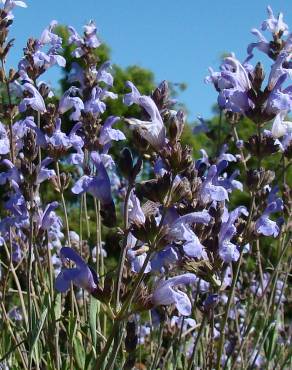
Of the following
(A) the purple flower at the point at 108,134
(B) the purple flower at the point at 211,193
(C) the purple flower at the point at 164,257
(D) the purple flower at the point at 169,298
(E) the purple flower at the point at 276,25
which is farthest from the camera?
(E) the purple flower at the point at 276,25

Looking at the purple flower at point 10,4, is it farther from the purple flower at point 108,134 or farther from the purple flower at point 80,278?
the purple flower at point 80,278

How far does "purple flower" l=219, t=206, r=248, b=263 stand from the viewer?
2477 millimetres

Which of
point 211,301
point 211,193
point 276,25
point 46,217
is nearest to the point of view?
point 211,193

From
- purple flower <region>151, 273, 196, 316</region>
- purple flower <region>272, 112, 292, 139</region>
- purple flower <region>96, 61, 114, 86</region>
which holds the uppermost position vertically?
purple flower <region>96, 61, 114, 86</region>

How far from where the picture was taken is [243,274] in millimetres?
5496

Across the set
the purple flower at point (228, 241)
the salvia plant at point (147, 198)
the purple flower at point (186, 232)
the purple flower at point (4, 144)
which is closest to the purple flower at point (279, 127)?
the salvia plant at point (147, 198)

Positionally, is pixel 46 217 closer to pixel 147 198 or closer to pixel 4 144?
pixel 4 144

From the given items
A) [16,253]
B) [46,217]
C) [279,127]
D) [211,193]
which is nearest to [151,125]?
[211,193]

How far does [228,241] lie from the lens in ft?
8.44

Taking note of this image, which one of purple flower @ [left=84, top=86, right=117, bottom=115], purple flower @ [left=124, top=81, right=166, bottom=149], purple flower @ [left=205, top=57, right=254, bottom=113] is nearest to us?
purple flower @ [left=124, top=81, right=166, bottom=149]

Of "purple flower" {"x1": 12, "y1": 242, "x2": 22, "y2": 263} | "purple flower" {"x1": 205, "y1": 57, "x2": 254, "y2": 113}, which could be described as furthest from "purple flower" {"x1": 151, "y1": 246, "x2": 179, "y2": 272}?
"purple flower" {"x1": 12, "y1": 242, "x2": 22, "y2": 263}

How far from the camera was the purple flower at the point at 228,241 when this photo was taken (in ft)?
8.13

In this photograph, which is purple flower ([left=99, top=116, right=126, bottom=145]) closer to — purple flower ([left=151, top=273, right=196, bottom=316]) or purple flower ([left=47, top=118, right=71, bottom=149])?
purple flower ([left=47, top=118, right=71, bottom=149])

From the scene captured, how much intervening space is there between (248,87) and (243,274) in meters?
3.05
